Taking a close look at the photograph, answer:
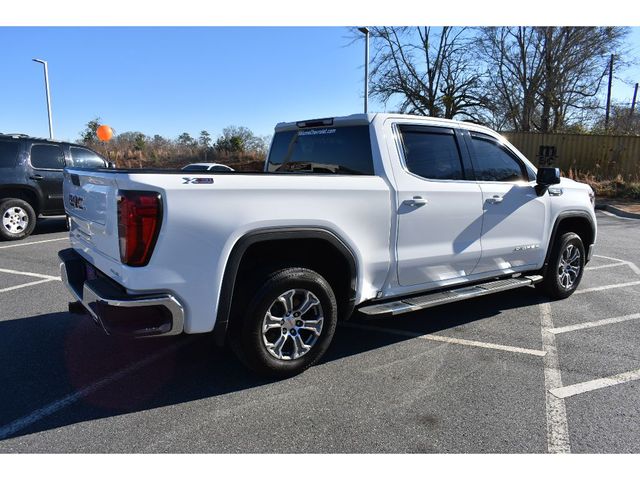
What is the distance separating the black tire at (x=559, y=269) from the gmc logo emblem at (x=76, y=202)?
15.4 feet

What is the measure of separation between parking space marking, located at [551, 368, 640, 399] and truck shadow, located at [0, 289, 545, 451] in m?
1.12

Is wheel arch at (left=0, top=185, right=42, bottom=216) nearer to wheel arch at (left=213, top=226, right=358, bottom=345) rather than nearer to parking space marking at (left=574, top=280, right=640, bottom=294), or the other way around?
wheel arch at (left=213, top=226, right=358, bottom=345)

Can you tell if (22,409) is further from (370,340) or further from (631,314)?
(631,314)

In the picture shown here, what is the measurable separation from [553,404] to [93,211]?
3.32 meters

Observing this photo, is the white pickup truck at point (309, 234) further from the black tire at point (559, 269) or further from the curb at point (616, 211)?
the curb at point (616, 211)

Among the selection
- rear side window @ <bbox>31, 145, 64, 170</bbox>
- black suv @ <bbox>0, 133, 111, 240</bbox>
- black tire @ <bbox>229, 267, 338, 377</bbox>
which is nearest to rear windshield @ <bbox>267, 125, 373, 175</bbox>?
black tire @ <bbox>229, 267, 338, 377</bbox>

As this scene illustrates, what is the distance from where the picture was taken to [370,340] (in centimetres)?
409

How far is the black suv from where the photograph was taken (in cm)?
837

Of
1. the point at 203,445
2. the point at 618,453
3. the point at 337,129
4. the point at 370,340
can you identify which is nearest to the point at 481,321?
the point at 370,340

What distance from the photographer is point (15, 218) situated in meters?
8.49

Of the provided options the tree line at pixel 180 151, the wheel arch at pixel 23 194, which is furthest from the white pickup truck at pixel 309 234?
the tree line at pixel 180 151

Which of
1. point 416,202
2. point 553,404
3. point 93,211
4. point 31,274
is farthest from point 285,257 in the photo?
point 31,274

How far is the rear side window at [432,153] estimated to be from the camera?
384 cm

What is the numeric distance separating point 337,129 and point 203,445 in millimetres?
2681
